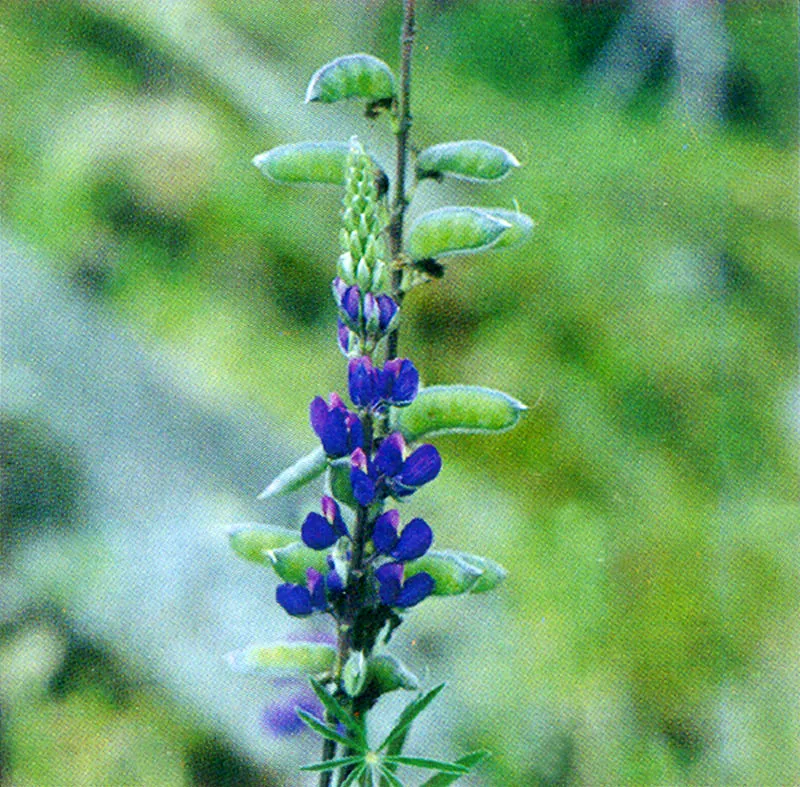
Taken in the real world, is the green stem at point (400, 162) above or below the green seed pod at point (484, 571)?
above

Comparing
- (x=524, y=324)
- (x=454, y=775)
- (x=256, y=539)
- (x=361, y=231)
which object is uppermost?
(x=524, y=324)

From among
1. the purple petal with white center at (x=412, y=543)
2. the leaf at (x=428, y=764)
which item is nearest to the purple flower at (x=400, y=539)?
the purple petal with white center at (x=412, y=543)

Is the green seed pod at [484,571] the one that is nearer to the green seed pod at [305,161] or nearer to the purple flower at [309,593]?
the purple flower at [309,593]

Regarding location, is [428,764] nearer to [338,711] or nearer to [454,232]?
[338,711]

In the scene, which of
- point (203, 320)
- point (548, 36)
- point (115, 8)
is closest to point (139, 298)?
point (203, 320)

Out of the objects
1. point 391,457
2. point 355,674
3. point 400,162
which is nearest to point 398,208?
point 400,162

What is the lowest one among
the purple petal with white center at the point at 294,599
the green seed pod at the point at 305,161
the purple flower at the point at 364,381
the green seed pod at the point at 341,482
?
the purple petal with white center at the point at 294,599

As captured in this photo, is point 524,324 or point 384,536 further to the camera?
point 524,324

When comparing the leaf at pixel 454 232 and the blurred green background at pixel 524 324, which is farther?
the blurred green background at pixel 524 324
